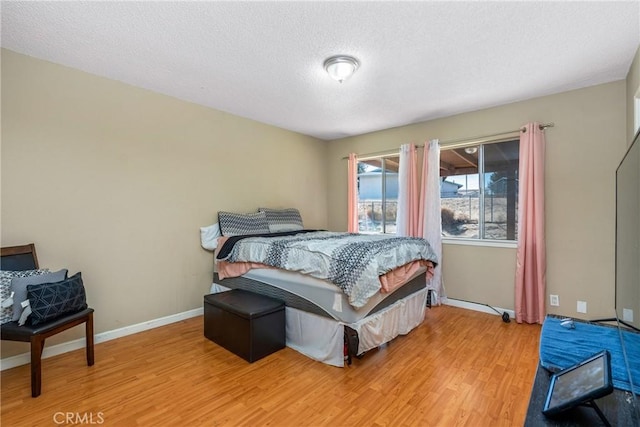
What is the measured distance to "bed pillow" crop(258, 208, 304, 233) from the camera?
4000mm

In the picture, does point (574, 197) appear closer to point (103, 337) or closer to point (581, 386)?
point (581, 386)

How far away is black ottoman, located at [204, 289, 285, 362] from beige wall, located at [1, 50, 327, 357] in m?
0.84

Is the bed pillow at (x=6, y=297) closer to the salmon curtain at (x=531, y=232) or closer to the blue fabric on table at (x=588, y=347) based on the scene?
the blue fabric on table at (x=588, y=347)

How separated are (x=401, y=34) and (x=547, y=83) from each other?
182cm

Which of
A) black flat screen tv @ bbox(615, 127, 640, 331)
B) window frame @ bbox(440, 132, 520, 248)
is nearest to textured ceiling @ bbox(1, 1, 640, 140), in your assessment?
window frame @ bbox(440, 132, 520, 248)

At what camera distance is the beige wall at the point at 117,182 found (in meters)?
2.35

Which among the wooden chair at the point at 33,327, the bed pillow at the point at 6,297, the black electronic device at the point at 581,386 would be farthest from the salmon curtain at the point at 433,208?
the bed pillow at the point at 6,297

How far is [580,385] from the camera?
90cm

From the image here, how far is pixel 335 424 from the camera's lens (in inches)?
65.2

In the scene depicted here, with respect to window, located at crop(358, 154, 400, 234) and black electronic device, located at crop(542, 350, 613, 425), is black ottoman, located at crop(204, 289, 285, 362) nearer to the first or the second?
black electronic device, located at crop(542, 350, 613, 425)

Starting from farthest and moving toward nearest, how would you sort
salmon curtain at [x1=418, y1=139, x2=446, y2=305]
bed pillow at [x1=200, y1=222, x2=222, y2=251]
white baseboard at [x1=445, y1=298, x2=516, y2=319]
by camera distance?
salmon curtain at [x1=418, y1=139, x2=446, y2=305], bed pillow at [x1=200, y1=222, x2=222, y2=251], white baseboard at [x1=445, y1=298, x2=516, y2=319]

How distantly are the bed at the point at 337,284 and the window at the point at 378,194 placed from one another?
151cm

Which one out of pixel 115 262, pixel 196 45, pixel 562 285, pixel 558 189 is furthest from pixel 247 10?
pixel 562 285

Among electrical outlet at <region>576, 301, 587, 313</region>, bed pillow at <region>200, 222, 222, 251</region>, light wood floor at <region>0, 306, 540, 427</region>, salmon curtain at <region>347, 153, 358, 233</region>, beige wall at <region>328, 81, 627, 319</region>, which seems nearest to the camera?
light wood floor at <region>0, 306, 540, 427</region>
